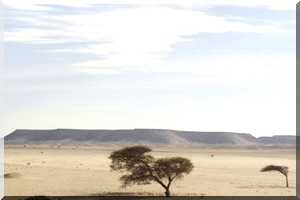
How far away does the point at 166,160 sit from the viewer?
150 feet

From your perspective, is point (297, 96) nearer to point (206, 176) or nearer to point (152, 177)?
point (152, 177)

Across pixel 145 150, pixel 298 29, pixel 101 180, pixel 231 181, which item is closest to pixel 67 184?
pixel 101 180

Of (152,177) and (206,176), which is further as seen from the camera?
(206,176)

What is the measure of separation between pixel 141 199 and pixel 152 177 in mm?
3536

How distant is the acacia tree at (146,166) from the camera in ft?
149

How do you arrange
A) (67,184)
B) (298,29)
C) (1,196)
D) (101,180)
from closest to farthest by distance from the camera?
(298,29) < (1,196) < (67,184) < (101,180)

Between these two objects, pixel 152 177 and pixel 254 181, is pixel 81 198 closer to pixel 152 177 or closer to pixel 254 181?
pixel 152 177

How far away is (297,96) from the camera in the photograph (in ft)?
106

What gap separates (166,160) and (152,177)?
67.7 inches

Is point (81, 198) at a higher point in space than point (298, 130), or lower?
lower

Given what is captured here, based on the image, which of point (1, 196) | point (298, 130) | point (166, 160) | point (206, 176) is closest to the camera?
point (298, 130)

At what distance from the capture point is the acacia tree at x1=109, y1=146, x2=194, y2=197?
1794 inches

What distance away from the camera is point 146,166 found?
46.1m

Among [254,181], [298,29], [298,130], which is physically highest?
[298,29]
